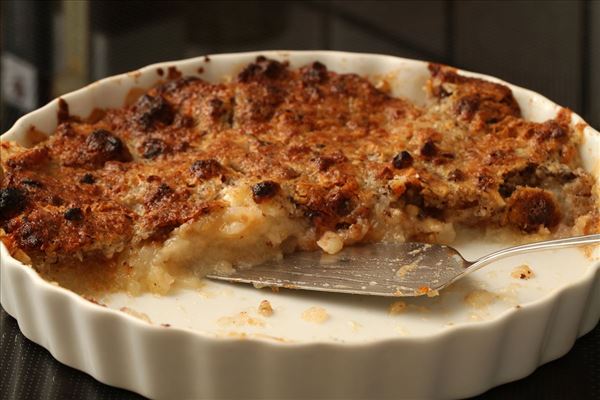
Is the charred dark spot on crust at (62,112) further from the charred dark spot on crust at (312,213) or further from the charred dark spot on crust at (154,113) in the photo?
the charred dark spot on crust at (312,213)

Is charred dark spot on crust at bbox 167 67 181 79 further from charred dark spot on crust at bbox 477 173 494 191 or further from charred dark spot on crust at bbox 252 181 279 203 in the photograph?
charred dark spot on crust at bbox 477 173 494 191

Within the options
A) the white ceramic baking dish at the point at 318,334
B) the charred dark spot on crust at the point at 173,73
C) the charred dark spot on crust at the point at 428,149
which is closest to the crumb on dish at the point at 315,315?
the white ceramic baking dish at the point at 318,334

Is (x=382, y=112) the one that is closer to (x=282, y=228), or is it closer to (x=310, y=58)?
(x=310, y=58)

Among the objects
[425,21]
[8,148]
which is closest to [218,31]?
[425,21]

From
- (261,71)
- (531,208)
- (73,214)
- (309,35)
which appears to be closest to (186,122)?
(261,71)

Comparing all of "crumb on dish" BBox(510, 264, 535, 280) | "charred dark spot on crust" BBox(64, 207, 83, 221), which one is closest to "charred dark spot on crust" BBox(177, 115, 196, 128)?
"charred dark spot on crust" BBox(64, 207, 83, 221)

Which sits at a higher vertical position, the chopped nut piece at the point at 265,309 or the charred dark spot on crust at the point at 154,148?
the charred dark spot on crust at the point at 154,148
